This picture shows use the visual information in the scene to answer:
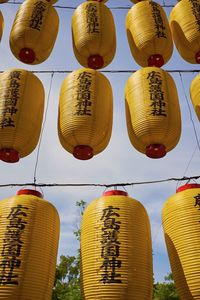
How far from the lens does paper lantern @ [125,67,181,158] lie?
5277 mm

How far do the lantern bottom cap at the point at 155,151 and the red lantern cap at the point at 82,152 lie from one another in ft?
2.96

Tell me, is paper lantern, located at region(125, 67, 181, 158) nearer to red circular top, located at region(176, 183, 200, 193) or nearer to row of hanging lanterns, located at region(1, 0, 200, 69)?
red circular top, located at region(176, 183, 200, 193)

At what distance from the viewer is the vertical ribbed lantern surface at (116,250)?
4230 millimetres

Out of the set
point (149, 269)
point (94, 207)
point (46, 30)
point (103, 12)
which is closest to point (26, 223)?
point (94, 207)

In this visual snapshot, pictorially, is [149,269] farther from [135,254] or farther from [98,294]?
[98,294]

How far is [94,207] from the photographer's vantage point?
4.94m

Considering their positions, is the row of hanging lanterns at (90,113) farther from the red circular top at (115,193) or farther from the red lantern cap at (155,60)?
the red circular top at (115,193)

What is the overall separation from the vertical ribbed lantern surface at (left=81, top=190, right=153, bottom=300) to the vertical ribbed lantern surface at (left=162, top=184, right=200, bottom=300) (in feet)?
1.04

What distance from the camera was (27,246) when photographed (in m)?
4.51

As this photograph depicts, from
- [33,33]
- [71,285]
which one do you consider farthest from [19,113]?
[71,285]

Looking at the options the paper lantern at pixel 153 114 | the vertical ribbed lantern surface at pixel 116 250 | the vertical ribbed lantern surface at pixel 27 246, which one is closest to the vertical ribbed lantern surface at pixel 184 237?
the vertical ribbed lantern surface at pixel 116 250

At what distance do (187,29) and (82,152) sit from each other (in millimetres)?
3361

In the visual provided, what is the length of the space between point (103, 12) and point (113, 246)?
4962mm

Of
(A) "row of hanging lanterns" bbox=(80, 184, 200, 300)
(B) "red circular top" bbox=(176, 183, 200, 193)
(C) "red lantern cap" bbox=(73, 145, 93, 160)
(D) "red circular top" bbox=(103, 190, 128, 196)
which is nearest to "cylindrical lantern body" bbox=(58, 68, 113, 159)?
(C) "red lantern cap" bbox=(73, 145, 93, 160)
